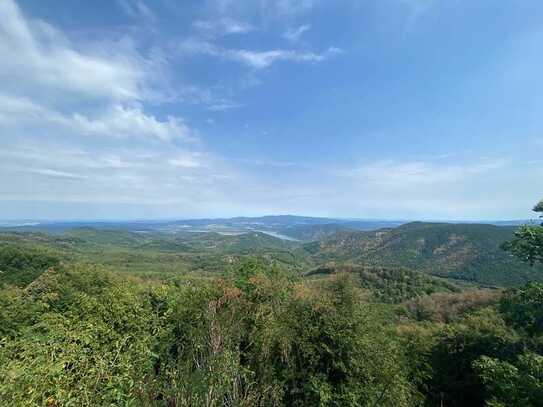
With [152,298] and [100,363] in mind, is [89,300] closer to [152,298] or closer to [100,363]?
[152,298]

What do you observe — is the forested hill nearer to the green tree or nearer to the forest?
the forest

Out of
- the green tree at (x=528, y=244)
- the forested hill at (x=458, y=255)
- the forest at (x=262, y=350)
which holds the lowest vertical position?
the forested hill at (x=458, y=255)

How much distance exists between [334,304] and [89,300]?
1755cm

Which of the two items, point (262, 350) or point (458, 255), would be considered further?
point (458, 255)

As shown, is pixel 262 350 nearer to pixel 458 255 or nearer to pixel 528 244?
pixel 528 244

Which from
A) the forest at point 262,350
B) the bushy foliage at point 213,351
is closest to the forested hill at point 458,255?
the forest at point 262,350

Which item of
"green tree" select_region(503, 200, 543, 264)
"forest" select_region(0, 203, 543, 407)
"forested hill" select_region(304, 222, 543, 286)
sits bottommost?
"forested hill" select_region(304, 222, 543, 286)

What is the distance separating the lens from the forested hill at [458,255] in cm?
11214

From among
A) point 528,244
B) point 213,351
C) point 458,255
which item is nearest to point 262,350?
point 213,351

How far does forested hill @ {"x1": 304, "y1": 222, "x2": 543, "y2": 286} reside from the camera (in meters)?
112

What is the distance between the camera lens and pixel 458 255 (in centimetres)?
14838

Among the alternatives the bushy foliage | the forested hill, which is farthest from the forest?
the forested hill

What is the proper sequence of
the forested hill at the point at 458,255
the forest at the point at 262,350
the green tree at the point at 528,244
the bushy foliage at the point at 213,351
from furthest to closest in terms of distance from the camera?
the forested hill at the point at 458,255 < the green tree at the point at 528,244 < the forest at the point at 262,350 < the bushy foliage at the point at 213,351

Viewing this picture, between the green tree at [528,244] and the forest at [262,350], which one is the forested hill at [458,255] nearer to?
the forest at [262,350]
